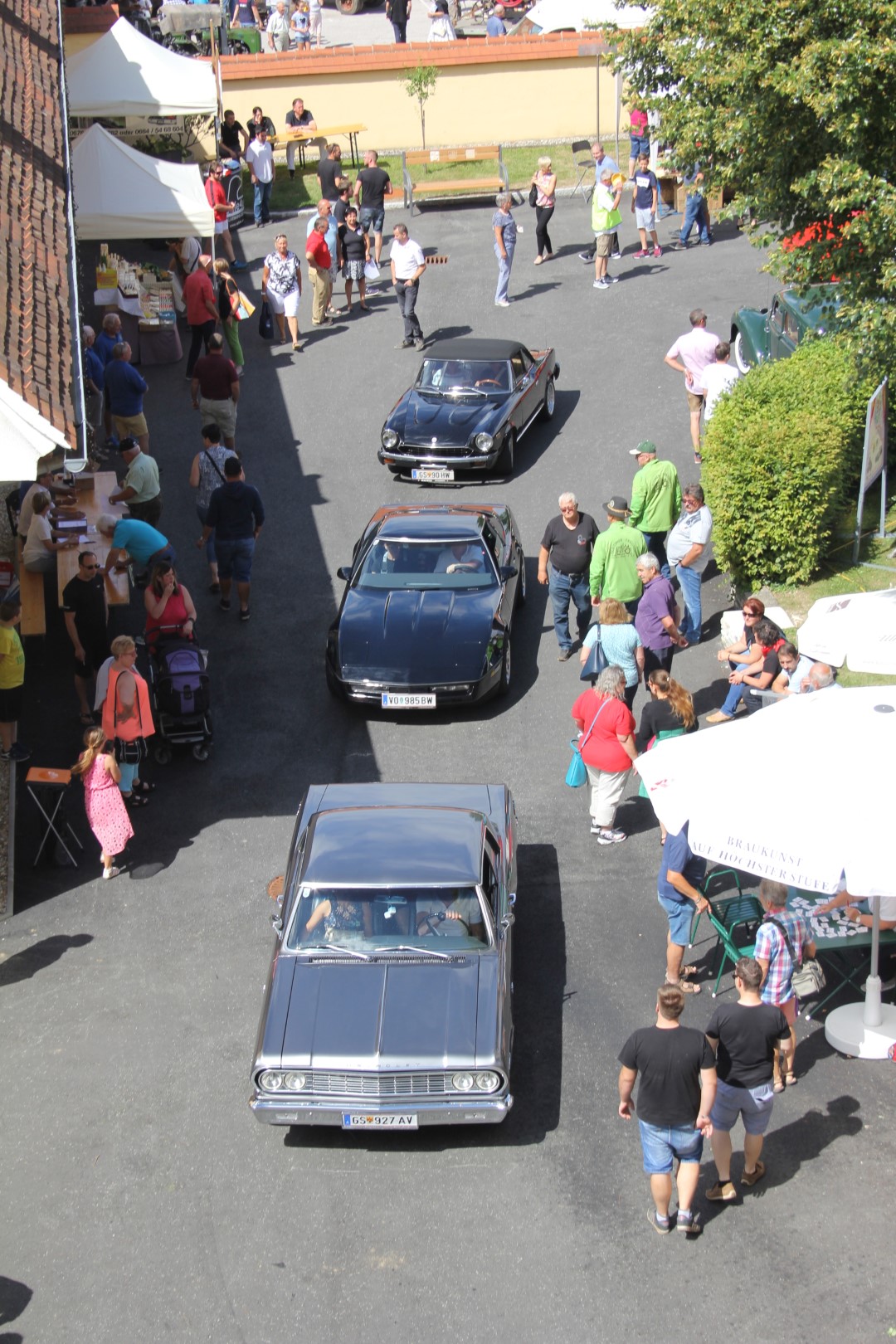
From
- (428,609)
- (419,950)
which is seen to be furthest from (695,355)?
(419,950)

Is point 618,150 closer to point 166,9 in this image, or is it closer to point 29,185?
point 166,9

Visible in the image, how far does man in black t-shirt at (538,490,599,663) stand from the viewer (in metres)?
13.6

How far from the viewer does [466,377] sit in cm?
1831

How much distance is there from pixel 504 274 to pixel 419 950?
52.3 ft

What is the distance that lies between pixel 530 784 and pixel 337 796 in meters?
2.41

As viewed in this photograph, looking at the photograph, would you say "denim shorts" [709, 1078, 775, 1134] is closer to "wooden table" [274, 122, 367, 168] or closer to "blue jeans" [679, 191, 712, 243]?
"blue jeans" [679, 191, 712, 243]

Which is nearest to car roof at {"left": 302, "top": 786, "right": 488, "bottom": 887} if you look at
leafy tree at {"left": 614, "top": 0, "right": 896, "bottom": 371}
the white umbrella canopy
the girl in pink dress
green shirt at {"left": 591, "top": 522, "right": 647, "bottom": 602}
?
the girl in pink dress

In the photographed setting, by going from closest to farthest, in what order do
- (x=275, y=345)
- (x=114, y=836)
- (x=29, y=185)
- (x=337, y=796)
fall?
(x=337, y=796)
(x=114, y=836)
(x=29, y=185)
(x=275, y=345)

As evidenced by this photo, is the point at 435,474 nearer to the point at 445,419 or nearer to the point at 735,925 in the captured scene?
the point at 445,419

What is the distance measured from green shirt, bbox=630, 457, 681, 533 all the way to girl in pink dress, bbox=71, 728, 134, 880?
19.9ft

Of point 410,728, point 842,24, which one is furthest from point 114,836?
point 842,24

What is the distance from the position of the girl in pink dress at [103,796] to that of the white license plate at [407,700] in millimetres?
2775

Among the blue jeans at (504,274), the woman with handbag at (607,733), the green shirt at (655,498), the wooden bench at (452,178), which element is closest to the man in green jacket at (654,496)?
the green shirt at (655,498)

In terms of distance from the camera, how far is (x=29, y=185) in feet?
42.3
